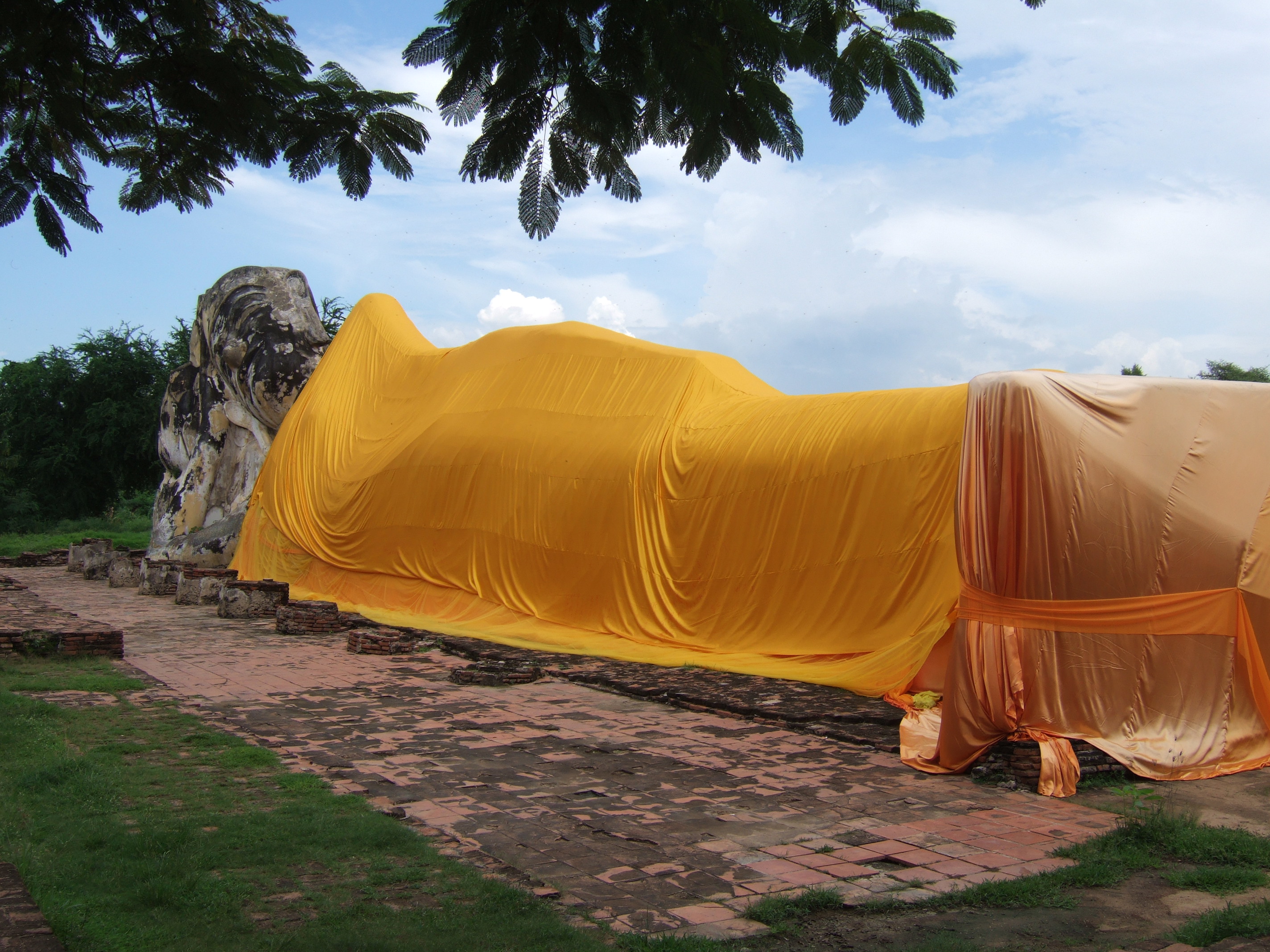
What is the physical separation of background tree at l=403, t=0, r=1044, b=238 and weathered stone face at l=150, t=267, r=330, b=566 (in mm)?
12637

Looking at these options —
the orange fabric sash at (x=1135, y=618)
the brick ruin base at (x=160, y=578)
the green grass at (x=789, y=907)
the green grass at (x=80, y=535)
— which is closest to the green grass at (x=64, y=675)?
the orange fabric sash at (x=1135, y=618)

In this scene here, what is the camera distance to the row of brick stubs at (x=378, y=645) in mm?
9523

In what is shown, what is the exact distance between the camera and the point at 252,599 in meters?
12.0

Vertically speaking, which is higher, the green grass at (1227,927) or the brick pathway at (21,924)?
the green grass at (1227,927)

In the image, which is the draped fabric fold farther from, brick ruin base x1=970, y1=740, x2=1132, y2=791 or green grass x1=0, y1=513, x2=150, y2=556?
green grass x1=0, y1=513, x2=150, y2=556

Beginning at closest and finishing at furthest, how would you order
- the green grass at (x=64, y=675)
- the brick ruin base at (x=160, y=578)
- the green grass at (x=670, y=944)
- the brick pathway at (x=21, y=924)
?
the brick pathway at (x=21, y=924), the green grass at (x=670, y=944), the green grass at (x=64, y=675), the brick ruin base at (x=160, y=578)

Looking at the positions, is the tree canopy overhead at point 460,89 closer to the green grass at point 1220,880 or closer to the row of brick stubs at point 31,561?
the green grass at point 1220,880

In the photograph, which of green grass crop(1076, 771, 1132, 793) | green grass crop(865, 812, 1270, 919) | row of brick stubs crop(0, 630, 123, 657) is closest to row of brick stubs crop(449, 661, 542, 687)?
row of brick stubs crop(0, 630, 123, 657)


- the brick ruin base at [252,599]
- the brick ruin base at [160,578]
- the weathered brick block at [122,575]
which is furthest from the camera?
the weathered brick block at [122,575]

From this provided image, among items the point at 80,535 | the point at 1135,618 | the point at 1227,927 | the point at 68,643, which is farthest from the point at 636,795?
the point at 80,535

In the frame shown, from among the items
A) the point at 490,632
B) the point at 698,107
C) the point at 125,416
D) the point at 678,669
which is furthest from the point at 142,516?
the point at 698,107

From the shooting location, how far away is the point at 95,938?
3.04 m

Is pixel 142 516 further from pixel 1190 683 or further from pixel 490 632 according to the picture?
pixel 1190 683

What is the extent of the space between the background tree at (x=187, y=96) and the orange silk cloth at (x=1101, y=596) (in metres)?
3.65
